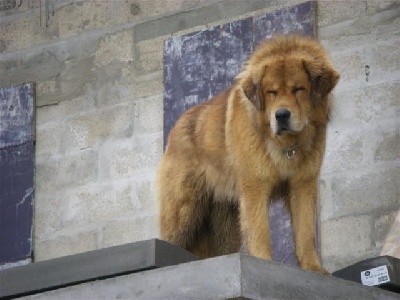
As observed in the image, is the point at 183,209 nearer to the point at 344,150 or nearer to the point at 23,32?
the point at 344,150

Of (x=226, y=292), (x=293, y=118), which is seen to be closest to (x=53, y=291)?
(x=226, y=292)

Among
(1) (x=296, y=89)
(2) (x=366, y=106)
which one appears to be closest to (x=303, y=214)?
(1) (x=296, y=89)

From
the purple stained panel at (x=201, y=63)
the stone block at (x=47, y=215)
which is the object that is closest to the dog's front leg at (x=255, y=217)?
the purple stained panel at (x=201, y=63)

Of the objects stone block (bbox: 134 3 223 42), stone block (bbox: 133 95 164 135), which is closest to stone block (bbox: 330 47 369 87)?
stone block (bbox: 134 3 223 42)

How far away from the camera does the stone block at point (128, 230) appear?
35.3 ft

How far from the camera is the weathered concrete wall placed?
990cm

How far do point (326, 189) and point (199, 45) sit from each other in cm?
174

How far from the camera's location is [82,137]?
37.3 ft

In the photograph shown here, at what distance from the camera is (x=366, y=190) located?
9867 mm

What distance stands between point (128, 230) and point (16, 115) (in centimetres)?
161

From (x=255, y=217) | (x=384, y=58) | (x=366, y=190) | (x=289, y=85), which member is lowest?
(x=255, y=217)

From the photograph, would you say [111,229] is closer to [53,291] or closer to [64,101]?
[64,101]

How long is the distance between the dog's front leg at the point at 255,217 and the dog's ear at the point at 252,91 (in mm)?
424

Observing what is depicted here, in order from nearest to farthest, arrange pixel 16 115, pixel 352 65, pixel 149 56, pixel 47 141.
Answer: pixel 352 65
pixel 149 56
pixel 47 141
pixel 16 115
